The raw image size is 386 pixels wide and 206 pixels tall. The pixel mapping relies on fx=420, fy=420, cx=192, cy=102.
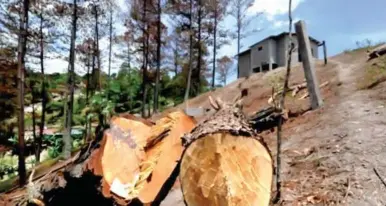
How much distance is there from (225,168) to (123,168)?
1.43 meters

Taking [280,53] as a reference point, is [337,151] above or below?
below

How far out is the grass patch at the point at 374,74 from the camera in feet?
37.1

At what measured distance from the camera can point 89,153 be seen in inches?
181

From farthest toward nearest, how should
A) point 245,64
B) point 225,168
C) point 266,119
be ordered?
point 245,64
point 266,119
point 225,168

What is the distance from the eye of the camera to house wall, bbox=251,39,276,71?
31969 millimetres

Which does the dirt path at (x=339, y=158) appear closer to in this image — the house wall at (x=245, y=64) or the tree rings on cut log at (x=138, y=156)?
the tree rings on cut log at (x=138, y=156)

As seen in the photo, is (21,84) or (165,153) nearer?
(165,153)

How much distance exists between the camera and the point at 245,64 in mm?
35156

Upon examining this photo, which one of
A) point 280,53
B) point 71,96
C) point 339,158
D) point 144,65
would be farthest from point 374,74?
point 280,53

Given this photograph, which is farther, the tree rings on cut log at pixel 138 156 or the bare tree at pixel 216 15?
the bare tree at pixel 216 15

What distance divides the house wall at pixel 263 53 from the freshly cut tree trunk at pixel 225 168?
95.1ft

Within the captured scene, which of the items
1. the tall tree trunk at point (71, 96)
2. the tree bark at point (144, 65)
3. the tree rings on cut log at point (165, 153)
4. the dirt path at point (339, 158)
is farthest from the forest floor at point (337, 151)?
the tree bark at point (144, 65)

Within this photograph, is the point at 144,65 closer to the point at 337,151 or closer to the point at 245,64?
the point at 245,64

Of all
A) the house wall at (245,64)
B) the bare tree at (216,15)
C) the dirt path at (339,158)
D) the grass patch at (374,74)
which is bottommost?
the dirt path at (339,158)
